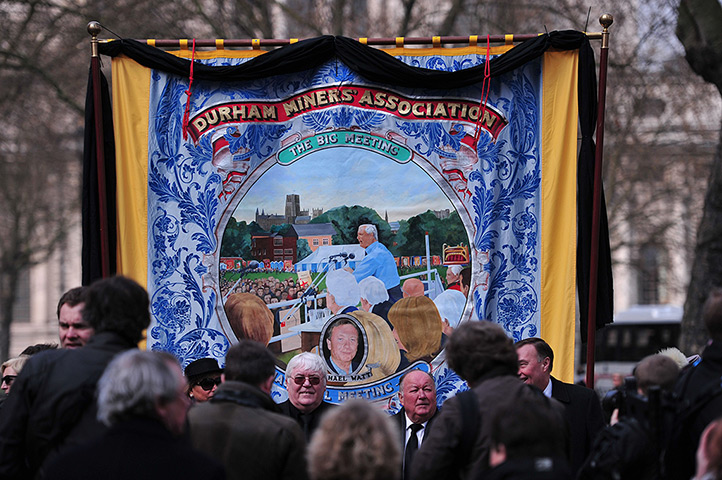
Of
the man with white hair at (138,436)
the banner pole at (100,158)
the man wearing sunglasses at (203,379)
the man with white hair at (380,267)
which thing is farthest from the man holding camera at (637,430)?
the banner pole at (100,158)

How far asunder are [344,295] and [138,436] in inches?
136

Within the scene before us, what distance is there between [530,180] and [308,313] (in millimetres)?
1797

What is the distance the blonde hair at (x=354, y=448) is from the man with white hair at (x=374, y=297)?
11.5 ft

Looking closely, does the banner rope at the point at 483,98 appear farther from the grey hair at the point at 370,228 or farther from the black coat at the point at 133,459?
the black coat at the point at 133,459

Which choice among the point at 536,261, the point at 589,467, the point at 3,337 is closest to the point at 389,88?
the point at 536,261

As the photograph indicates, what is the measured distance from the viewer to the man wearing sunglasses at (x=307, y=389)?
19.9 feet

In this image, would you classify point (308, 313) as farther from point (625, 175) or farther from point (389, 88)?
point (625, 175)

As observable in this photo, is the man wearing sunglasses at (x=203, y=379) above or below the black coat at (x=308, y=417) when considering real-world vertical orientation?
above

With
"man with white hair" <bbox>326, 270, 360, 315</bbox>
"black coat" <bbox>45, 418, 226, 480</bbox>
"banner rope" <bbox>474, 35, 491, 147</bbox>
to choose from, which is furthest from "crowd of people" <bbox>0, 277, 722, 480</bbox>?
"banner rope" <bbox>474, 35, 491, 147</bbox>

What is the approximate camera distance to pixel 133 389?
3541mm

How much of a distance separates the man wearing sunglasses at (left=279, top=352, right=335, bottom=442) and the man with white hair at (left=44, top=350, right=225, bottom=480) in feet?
7.91

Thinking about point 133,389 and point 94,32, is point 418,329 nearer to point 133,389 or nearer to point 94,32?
point 94,32

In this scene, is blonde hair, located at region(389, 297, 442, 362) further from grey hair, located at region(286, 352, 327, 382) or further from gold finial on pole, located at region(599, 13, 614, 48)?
gold finial on pole, located at region(599, 13, 614, 48)

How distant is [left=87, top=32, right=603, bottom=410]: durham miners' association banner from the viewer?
6836 mm
